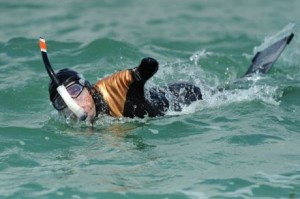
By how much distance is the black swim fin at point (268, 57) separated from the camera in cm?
869

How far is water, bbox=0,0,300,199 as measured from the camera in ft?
18.6

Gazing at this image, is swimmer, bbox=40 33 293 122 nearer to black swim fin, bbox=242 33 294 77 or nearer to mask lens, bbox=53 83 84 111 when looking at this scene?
mask lens, bbox=53 83 84 111

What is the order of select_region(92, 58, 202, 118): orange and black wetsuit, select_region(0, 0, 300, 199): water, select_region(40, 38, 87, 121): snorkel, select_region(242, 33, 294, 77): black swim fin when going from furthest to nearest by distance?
select_region(242, 33, 294, 77): black swim fin < select_region(92, 58, 202, 118): orange and black wetsuit < select_region(40, 38, 87, 121): snorkel < select_region(0, 0, 300, 199): water

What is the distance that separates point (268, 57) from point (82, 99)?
114 inches

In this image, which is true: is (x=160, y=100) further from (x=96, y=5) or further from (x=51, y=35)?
(x=96, y=5)

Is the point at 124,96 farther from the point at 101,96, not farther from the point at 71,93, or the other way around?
the point at 71,93

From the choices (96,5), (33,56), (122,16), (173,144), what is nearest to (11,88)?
(33,56)

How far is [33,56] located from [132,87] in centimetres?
408

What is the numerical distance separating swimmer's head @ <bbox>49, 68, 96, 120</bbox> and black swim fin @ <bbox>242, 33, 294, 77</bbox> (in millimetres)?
2612

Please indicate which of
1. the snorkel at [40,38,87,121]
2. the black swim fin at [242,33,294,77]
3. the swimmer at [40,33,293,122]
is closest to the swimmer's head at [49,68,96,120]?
the swimmer at [40,33,293,122]

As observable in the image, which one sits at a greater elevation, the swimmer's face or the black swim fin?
the black swim fin

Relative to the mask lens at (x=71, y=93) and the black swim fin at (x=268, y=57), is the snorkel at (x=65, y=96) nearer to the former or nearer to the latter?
the mask lens at (x=71, y=93)

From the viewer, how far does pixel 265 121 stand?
7250 mm

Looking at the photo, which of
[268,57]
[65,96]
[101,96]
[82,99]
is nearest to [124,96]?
[101,96]
